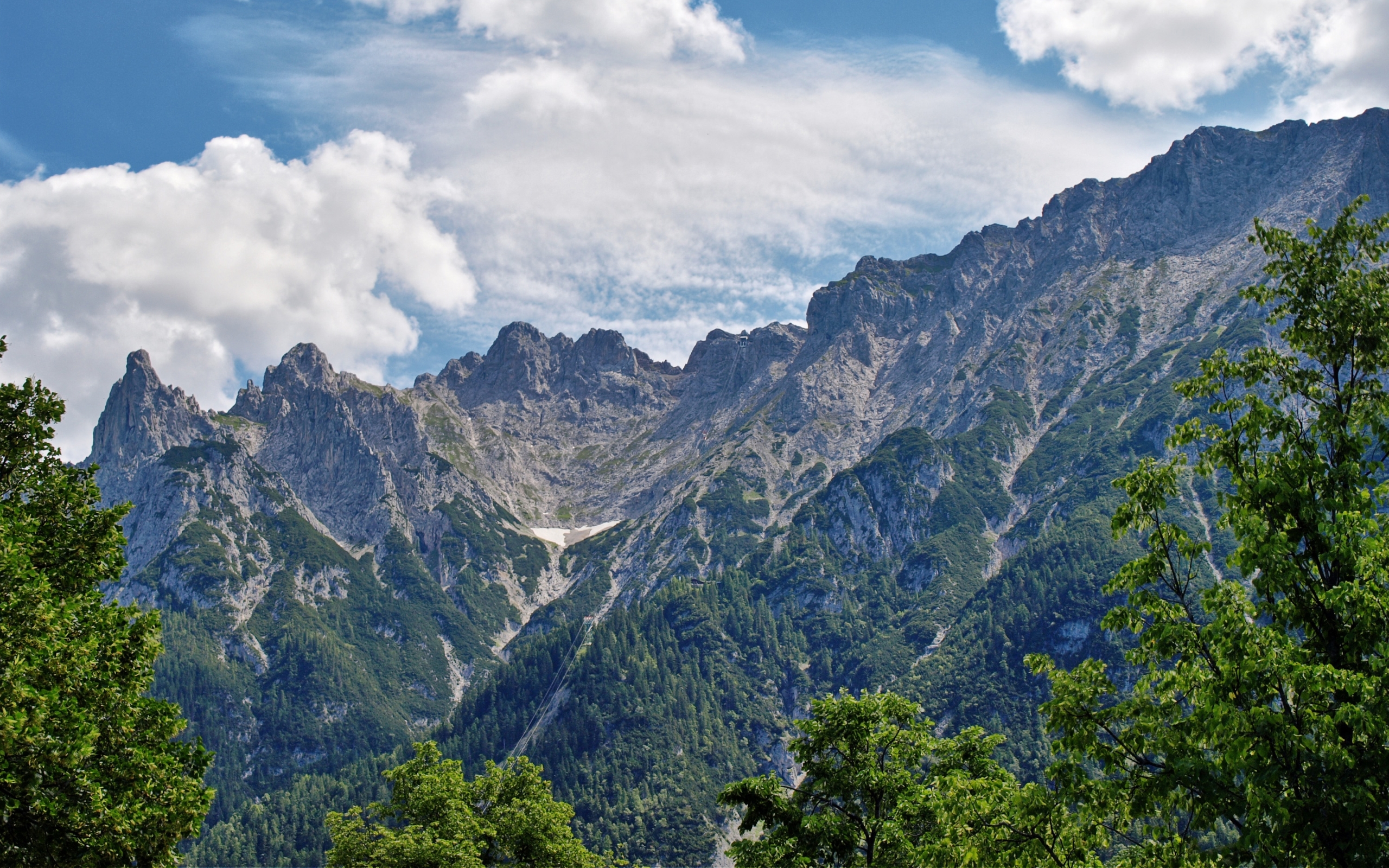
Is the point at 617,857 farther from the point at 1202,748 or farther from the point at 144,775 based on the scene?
the point at 1202,748

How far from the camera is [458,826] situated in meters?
46.0

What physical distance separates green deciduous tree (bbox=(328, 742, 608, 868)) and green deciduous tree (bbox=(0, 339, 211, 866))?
2251 cm

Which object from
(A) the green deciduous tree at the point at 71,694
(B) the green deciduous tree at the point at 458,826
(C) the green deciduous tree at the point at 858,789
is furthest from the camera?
(B) the green deciduous tree at the point at 458,826

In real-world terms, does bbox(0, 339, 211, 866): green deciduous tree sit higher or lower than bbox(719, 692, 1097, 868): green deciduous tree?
higher

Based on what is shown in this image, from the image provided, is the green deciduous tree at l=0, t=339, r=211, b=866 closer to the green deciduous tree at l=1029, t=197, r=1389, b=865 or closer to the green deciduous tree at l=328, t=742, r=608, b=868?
the green deciduous tree at l=1029, t=197, r=1389, b=865

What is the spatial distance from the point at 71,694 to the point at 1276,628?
2485cm

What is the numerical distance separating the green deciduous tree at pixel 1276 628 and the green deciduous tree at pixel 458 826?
33.7 m

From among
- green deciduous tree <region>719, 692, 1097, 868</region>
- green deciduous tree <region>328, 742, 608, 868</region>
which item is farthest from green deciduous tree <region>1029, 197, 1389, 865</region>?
green deciduous tree <region>328, 742, 608, 868</region>

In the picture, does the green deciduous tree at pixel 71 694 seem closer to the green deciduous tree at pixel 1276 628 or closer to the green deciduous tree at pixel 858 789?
the green deciduous tree at pixel 858 789

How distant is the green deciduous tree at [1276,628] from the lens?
14969mm

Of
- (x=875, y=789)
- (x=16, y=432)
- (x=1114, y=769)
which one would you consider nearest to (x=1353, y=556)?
(x=1114, y=769)

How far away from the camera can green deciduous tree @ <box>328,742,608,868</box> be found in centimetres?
4312

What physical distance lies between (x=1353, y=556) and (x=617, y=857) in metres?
48.9

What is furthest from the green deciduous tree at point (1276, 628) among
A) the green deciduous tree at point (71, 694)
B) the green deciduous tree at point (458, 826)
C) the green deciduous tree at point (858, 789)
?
the green deciduous tree at point (458, 826)
